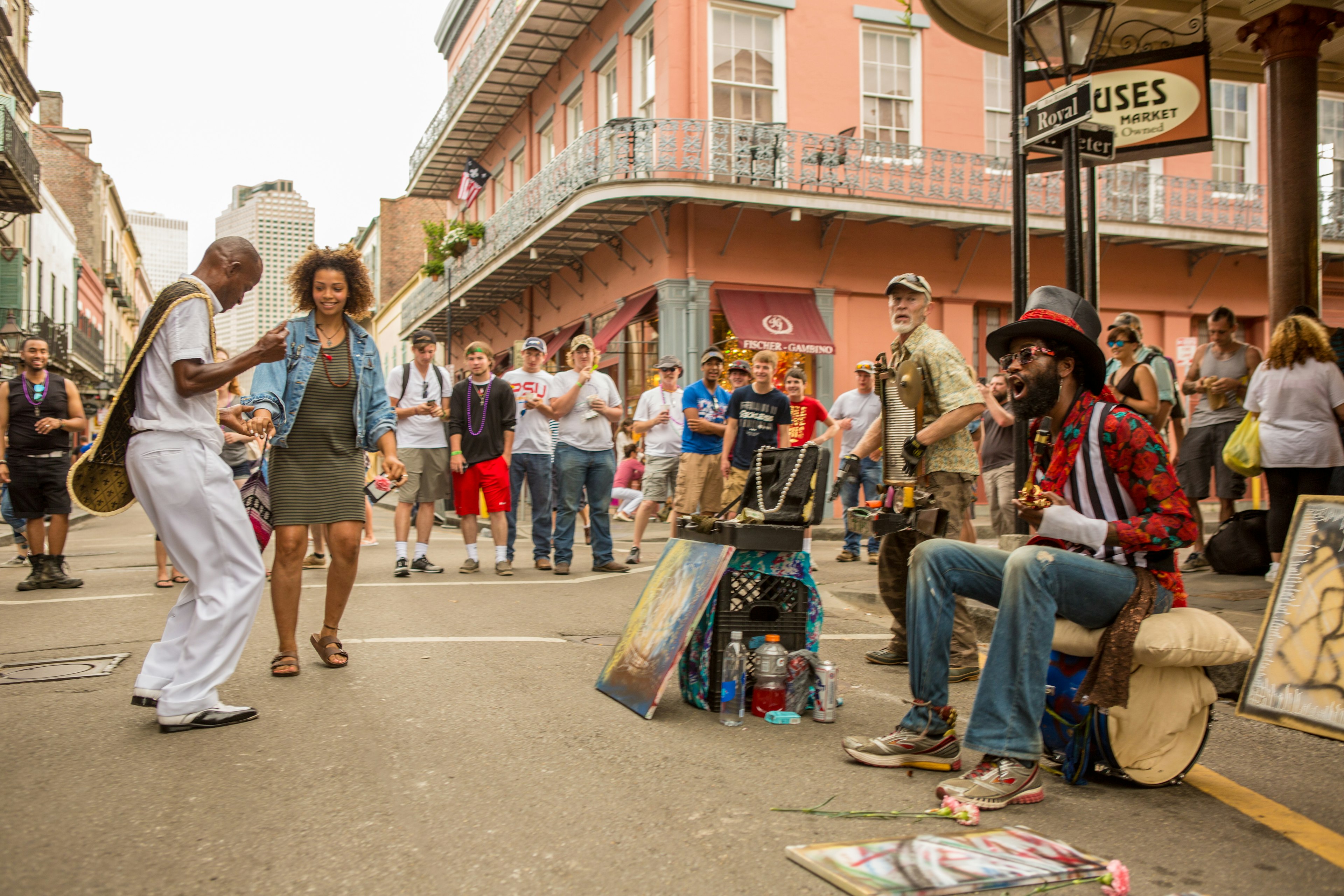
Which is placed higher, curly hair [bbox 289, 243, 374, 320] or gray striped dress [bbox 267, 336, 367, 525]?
curly hair [bbox 289, 243, 374, 320]

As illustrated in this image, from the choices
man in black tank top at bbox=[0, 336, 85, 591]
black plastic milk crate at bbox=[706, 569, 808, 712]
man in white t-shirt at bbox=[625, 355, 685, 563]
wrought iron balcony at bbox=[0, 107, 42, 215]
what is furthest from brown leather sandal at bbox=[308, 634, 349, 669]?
wrought iron balcony at bbox=[0, 107, 42, 215]

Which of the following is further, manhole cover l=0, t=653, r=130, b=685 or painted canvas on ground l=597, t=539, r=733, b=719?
manhole cover l=0, t=653, r=130, b=685

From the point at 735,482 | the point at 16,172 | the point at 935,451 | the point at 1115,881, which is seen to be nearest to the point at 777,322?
the point at 735,482

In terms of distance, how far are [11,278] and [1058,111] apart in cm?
3479

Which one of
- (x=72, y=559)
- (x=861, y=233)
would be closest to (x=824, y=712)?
(x=72, y=559)

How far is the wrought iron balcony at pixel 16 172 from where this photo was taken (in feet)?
79.9

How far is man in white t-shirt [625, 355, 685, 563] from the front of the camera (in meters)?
11.0

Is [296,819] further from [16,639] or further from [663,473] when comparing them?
[663,473]

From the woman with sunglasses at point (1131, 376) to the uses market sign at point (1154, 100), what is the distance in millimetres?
1307

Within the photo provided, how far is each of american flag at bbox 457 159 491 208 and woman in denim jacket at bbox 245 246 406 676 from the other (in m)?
19.8

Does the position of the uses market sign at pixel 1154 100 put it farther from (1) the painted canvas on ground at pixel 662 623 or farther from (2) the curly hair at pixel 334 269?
(2) the curly hair at pixel 334 269

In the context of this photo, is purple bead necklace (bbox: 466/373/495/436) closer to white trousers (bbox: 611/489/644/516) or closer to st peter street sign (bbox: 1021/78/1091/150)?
st peter street sign (bbox: 1021/78/1091/150)

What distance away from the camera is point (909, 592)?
393 centimetres

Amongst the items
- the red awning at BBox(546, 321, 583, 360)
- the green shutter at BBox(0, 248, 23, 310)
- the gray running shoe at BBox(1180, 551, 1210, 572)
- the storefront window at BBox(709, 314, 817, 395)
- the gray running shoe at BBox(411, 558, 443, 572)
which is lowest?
the gray running shoe at BBox(411, 558, 443, 572)
